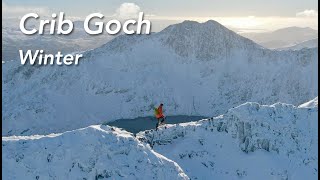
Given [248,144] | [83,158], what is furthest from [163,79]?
[83,158]

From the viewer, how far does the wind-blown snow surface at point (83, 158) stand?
31.1m

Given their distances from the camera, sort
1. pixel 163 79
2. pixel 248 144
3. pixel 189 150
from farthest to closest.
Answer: pixel 163 79, pixel 248 144, pixel 189 150

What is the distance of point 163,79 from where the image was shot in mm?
164250

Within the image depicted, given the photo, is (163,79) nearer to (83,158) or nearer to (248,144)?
(248,144)

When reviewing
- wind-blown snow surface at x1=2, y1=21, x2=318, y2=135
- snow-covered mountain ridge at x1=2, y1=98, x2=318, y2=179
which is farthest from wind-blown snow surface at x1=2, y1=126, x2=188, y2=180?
wind-blown snow surface at x1=2, y1=21, x2=318, y2=135

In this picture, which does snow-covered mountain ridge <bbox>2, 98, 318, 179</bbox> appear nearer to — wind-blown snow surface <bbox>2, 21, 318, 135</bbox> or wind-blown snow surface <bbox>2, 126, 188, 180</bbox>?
wind-blown snow surface <bbox>2, 126, 188, 180</bbox>

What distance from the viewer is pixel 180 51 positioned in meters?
172

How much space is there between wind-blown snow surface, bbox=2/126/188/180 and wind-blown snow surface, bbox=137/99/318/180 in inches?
287

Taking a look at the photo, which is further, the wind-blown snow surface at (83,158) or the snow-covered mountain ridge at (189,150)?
the snow-covered mountain ridge at (189,150)

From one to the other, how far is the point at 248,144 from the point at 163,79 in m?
122

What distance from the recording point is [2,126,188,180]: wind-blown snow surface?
31078mm

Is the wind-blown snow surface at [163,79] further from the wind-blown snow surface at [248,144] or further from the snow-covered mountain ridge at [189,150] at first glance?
the snow-covered mountain ridge at [189,150]

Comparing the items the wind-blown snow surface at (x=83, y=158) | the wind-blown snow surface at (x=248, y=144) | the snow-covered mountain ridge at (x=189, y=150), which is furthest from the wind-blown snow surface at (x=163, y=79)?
the wind-blown snow surface at (x=83, y=158)

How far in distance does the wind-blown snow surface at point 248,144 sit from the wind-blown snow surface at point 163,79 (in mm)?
101263
